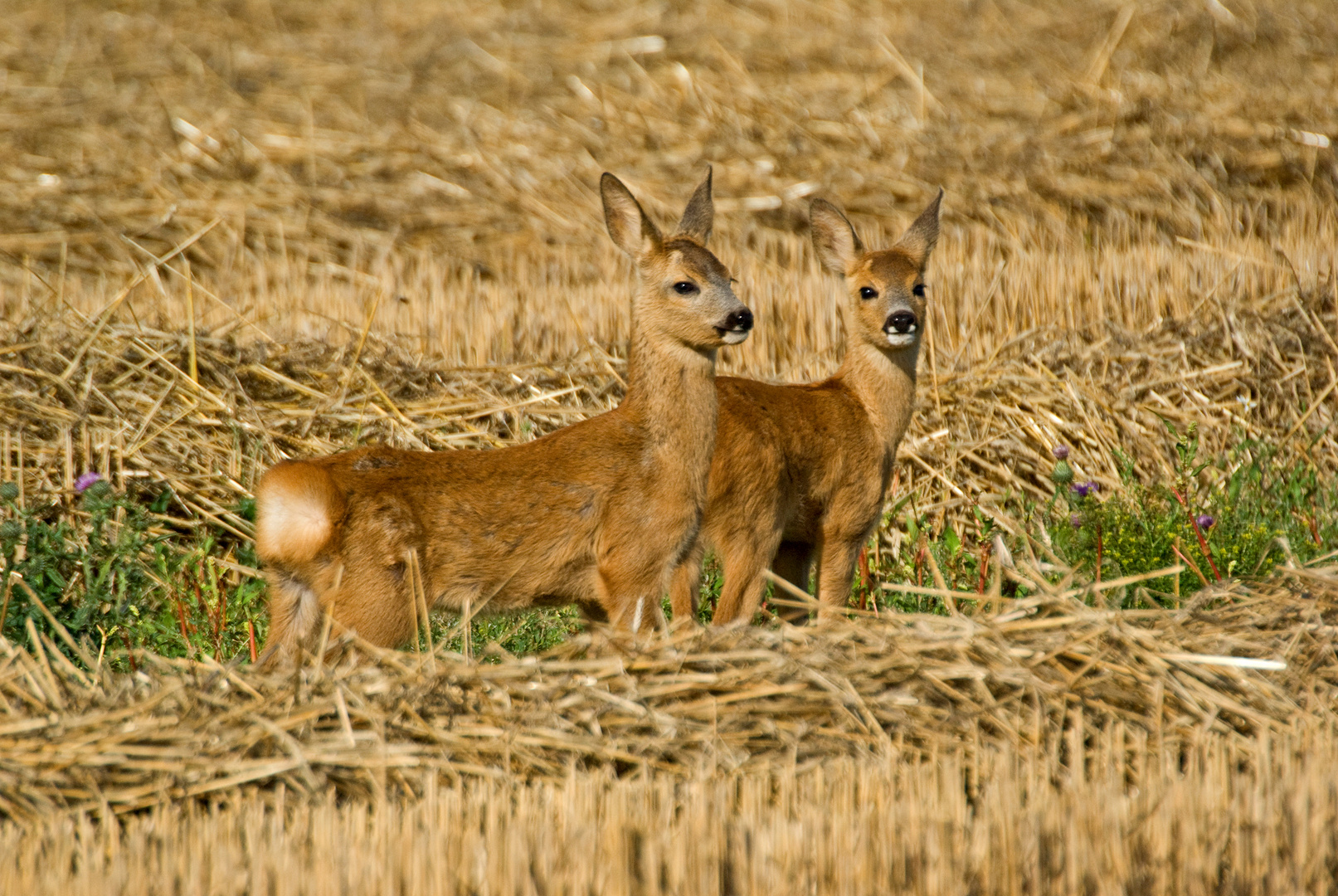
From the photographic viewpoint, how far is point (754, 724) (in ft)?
12.2

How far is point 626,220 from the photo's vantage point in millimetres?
5578

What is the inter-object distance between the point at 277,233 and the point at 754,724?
7.28m

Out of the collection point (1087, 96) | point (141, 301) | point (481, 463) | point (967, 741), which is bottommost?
point (967, 741)

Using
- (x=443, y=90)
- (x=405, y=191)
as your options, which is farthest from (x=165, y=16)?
(x=405, y=191)

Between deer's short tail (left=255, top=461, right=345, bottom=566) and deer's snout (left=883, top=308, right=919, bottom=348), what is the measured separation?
243 cm

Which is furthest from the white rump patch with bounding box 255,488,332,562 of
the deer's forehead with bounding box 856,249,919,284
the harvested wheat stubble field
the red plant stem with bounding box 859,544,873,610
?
the deer's forehead with bounding box 856,249,919,284

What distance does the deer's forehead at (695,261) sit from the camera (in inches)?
208

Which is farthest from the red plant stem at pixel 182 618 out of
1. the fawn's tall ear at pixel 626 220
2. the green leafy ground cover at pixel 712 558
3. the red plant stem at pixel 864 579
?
the red plant stem at pixel 864 579

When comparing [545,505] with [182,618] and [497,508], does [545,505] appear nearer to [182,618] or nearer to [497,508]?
[497,508]

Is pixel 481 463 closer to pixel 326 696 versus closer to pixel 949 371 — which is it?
pixel 326 696

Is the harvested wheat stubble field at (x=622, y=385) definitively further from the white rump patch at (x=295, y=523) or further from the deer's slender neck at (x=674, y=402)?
the deer's slender neck at (x=674, y=402)

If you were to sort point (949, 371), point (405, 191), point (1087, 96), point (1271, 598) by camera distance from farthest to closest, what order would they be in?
point (1087, 96) → point (405, 191) → point (949, 371) → point (1271, 598)

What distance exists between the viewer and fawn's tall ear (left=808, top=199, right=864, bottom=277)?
6.51 meters

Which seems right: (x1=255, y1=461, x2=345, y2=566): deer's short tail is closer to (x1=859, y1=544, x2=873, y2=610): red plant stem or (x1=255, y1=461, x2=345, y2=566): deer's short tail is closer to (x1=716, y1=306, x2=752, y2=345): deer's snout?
(x1=716, y1=306, x2=752, y2=345): deer's snout
